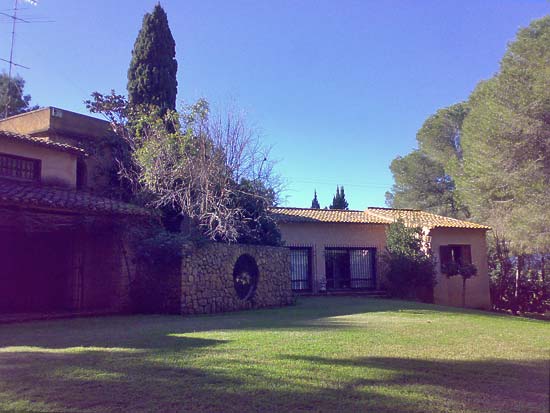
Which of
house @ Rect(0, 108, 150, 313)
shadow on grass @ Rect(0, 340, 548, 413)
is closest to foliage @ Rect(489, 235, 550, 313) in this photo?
house @ Rect(0, 108, 150, 313)

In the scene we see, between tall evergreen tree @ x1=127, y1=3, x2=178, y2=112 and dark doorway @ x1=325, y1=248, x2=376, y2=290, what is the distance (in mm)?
10584

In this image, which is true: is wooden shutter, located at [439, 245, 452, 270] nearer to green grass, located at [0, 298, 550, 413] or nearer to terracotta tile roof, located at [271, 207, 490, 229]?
terracotta tile roof, located at [271, 207, 490, 229]

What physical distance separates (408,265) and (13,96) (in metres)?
22.7

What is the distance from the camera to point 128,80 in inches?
758

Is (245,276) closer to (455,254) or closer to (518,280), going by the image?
(455,254)

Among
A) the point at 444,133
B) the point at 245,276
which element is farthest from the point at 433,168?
the point at 245,276

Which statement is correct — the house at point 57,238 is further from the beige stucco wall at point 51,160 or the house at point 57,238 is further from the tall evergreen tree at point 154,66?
the tall evergreen tree at point 154,66

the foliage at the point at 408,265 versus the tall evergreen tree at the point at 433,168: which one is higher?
the tall evergreen tree at the point at 433,168

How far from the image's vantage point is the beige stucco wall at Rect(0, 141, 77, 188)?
48.7 ft

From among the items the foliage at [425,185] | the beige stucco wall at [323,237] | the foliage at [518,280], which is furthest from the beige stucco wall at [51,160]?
the foliage at [425,185]

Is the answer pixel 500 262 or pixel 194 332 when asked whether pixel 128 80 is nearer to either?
pixel 194 332

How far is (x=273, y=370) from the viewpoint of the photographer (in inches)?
232

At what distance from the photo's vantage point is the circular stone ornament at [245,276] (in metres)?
15.9

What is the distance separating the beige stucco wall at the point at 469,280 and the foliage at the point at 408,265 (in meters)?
0.99
